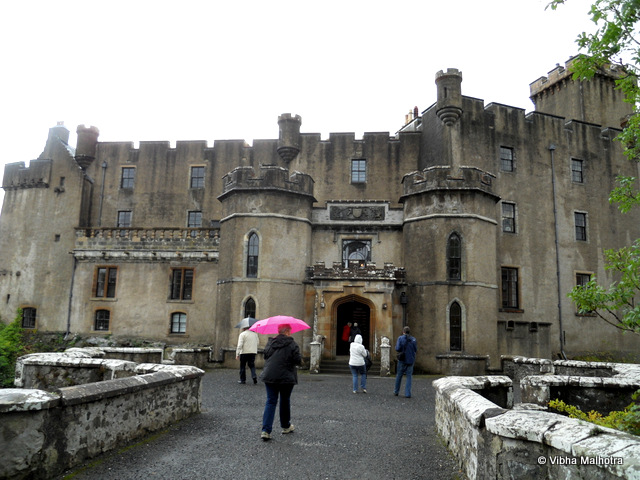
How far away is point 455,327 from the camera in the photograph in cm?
2039

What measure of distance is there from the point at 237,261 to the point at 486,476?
56.5ft

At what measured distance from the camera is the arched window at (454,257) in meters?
20.8

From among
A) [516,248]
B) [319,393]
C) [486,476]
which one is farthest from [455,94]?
[486,476]

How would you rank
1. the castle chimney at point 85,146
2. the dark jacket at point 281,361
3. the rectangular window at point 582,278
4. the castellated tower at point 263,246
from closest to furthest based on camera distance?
1. the dark jacket at point 281,361
2. the castellated tower at point 263,246
3. the rectangular window at point 582,278
4. the castle chimney at point 85,146

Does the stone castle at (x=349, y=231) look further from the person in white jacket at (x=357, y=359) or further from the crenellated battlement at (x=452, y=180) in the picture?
the person in white jacket at (x=357, y=359)

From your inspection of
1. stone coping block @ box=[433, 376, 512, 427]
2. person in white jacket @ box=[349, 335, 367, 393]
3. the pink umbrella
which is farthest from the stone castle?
stone coping block @ box=[433, 376, 512, 427]

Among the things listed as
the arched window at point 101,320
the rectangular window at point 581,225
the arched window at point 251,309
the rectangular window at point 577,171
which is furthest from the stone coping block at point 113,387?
the rectangular window at point 577,171

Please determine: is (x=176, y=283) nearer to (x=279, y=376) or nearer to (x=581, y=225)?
(x=279, y=376)

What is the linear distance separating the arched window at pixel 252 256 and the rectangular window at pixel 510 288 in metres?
11.9

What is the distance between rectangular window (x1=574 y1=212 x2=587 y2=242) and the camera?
87.0ft

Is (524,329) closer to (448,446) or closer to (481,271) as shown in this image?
(481,271)

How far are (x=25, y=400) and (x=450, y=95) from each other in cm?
2249

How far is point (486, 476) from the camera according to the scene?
5.09 m

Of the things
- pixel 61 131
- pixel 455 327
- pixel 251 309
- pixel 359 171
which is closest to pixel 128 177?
pixel 61 131
